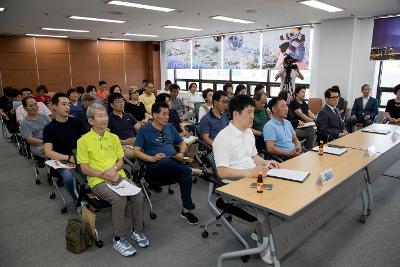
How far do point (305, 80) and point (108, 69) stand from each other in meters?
8.30

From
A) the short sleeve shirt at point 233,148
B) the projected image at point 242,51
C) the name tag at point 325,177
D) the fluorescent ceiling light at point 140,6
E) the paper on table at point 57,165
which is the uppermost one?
the fluorescent ceiling light at point 140,6

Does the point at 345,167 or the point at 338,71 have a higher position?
the point at 338,71

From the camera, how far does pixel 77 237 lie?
2488mm

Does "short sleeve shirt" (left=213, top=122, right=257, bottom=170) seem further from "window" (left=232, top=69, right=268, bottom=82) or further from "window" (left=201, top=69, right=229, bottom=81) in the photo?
"window" (left=201, top=69, right=229, bottom=81)

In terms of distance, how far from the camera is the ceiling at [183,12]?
5523 mm

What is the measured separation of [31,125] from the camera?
13.6ft

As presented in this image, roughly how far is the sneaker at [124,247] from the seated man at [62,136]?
2.93ft

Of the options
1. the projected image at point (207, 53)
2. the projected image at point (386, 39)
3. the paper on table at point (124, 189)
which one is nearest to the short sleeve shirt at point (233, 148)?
the paper on table at point (124, 189)

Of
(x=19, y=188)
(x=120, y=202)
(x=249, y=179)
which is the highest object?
(x=249, y=179)

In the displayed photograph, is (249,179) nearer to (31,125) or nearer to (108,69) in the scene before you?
(31,125)

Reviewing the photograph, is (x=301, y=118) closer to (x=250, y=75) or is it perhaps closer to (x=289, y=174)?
(x=289, y=174)

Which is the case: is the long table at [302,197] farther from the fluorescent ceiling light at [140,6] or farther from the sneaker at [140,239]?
the fluorescent ceiling light at [140,6]

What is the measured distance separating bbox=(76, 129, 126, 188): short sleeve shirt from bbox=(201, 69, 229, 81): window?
8.36m

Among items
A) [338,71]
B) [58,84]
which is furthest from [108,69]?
[338,71]
